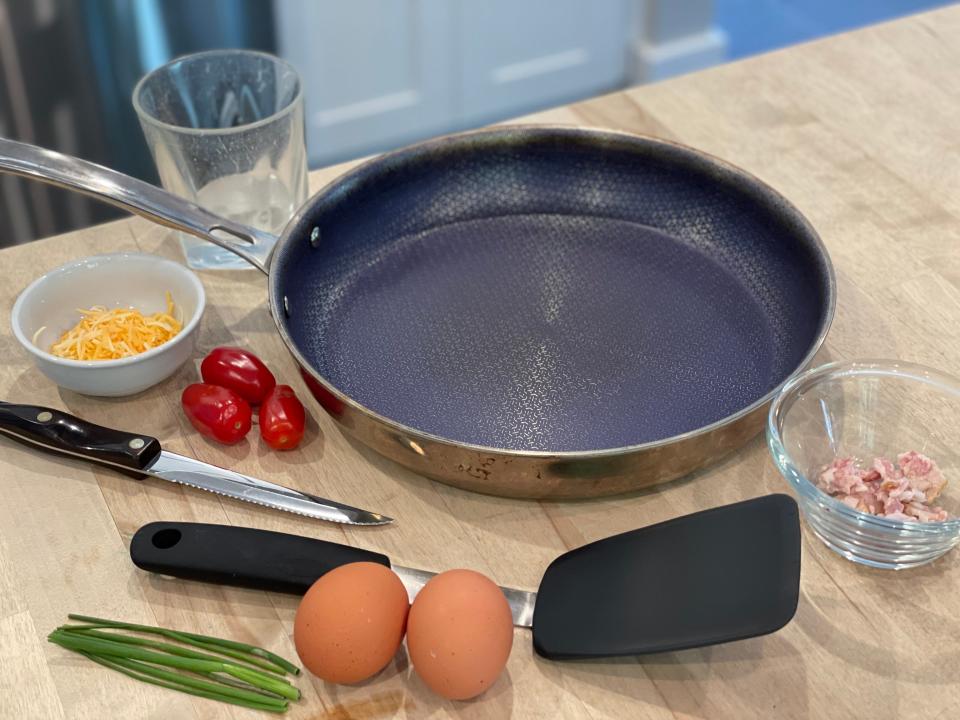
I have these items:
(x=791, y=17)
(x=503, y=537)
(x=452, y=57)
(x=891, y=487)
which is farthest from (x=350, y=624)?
(x=791, y=17)

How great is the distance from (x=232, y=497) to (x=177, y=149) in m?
0.40

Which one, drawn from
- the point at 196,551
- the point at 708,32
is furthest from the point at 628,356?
the point at 708,32

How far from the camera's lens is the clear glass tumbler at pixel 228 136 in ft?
3.64

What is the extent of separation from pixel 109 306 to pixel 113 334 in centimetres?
7

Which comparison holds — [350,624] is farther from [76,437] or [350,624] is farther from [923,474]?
[923,474]

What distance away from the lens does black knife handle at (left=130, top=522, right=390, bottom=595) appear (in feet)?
2.62

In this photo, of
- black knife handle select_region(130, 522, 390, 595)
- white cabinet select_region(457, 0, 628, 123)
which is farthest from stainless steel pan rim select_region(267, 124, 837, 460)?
white cabinet select_region(457, 0, 628, 123)

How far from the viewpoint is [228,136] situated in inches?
43.3

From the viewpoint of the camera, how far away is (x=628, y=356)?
3.24ft

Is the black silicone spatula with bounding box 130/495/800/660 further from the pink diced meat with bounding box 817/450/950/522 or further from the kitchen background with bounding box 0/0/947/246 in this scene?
the kitchen background with bounding box 0/0/947/246

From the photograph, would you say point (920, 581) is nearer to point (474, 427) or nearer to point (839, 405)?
point (839, 405)

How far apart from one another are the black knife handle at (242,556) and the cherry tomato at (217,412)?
126 millimetres

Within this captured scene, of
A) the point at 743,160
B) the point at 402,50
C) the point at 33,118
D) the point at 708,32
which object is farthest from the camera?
the point at 708,32

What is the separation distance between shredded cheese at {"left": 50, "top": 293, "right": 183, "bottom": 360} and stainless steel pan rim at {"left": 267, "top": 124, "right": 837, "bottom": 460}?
0.13 metres
